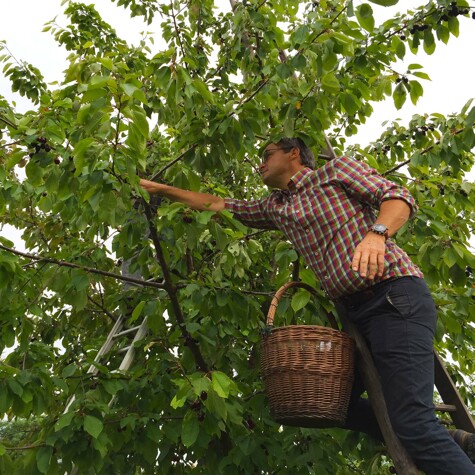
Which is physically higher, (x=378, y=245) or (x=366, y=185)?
(x=366, y=185)

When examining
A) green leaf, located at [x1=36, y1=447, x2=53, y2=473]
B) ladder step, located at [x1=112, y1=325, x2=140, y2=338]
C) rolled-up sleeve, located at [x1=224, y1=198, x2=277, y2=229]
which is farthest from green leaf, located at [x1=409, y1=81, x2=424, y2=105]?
ladder step, located at [x1=112, y1=325, x2=140, y2=338]

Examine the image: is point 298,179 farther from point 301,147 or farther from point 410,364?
point 410,364

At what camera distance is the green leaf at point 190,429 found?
3.17 m

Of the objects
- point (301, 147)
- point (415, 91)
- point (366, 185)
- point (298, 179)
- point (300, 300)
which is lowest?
point (300, 300)

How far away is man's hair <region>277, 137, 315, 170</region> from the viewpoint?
3.20 m

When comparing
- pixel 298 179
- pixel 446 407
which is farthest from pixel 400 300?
pixel 298 179

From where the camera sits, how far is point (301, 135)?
3295 mm

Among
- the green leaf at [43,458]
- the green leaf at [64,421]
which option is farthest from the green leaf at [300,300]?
the green leaf at [43,458]

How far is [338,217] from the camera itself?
2.73 metres

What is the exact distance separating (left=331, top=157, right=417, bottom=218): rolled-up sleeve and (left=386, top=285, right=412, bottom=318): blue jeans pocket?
13.8 inches

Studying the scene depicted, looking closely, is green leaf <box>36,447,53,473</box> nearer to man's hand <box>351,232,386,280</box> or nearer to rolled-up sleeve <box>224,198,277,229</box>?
rolled-up sleeve <box>224,198,277,229</box>

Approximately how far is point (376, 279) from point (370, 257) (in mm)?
202

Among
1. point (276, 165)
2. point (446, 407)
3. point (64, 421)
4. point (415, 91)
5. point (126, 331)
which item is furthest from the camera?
point (126, 331)

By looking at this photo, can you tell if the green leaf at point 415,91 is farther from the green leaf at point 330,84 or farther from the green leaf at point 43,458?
the green leaf at point 43,458
